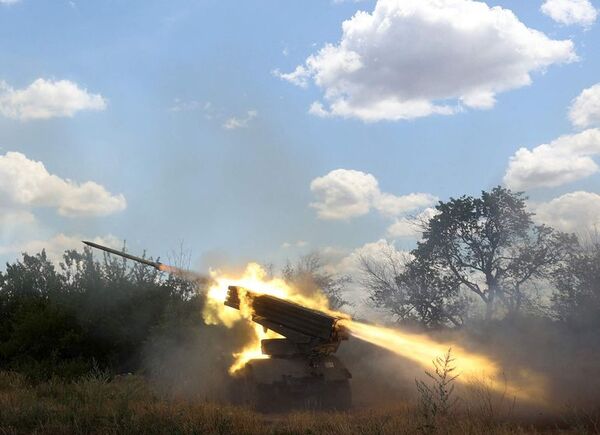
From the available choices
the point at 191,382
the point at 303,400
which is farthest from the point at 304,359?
the point at 191,382

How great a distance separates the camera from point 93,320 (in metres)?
22.1

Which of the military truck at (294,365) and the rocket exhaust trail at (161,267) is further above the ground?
the rocket exhaust trail at (161,267)

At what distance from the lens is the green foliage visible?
2077 centimetres

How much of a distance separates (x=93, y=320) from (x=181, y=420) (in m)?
11.7

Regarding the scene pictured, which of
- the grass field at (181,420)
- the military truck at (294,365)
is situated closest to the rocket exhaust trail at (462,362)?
the military truck at (294,365)

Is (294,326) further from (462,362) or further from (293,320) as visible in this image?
(462,362)

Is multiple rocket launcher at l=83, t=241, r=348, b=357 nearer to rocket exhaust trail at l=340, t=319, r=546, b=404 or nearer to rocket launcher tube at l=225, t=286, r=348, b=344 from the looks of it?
rocket launcher tube at l=225, t=286, r=348, b=344

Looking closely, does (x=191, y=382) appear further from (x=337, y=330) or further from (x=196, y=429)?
(x=196, y=429)

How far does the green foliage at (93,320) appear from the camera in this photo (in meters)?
20.8

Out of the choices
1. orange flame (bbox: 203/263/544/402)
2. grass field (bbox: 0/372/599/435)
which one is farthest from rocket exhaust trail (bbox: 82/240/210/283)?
grass field (bbox: 0/372/599/435)

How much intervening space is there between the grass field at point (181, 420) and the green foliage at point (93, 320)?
5.95m

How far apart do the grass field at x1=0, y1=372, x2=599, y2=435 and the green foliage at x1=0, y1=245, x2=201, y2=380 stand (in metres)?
5.95

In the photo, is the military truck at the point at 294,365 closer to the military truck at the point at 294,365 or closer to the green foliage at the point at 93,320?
the military truck at the point at 294,365

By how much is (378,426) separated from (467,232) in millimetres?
24282
